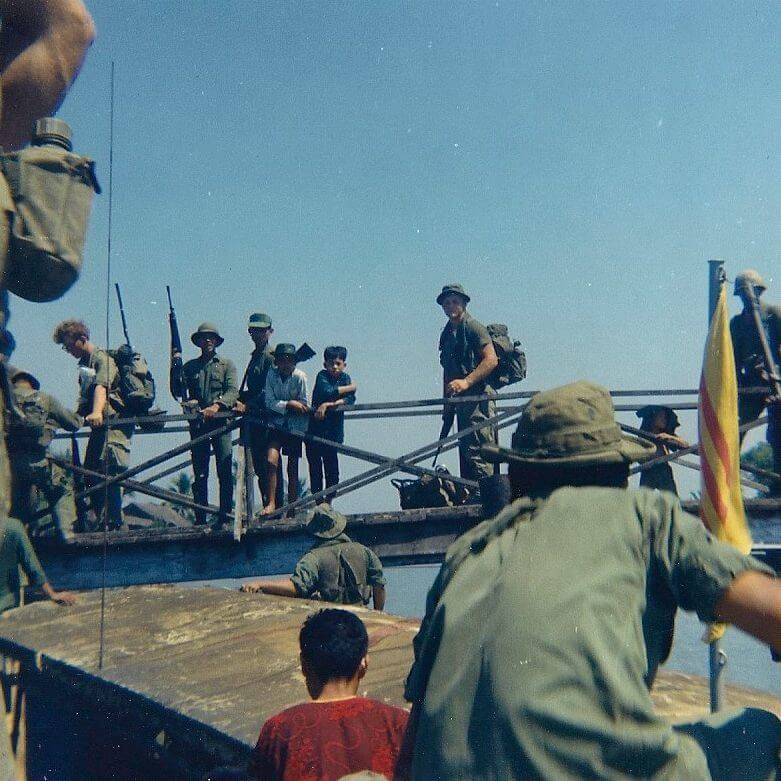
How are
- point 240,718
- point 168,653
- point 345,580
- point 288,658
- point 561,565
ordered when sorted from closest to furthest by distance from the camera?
point 561,565 < point 240,718 < point 288,658 < point 168,653 < point 345,580

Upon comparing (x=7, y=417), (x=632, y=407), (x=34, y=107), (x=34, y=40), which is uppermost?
(x=34, y=40)

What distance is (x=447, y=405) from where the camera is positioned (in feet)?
31.3

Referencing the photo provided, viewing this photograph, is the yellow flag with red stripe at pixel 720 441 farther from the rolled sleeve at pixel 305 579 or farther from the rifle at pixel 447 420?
the rifle at pixel 447 420

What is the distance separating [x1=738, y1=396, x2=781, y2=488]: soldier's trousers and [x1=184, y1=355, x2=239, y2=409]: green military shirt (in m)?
4.99

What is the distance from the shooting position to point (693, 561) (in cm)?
194

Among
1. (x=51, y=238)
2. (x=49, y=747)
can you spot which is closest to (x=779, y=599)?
(x=51, y=238)

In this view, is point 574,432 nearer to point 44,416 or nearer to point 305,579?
point 305,579

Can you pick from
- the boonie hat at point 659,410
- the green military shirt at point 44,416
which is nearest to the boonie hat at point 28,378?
the green military shirt at point 44,416

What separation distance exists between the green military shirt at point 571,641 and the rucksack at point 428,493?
7.56m

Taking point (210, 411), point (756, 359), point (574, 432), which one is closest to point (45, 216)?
point (574, 432)

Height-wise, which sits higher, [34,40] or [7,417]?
[34,40]

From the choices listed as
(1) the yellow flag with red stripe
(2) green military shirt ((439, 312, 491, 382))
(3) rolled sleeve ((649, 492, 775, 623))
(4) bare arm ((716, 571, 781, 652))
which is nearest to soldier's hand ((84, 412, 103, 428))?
(2) green military shirt ((439, 312, 491, 382))

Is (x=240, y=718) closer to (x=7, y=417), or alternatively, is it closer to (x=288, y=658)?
(x=288, y=658)

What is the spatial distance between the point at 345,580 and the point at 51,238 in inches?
234
